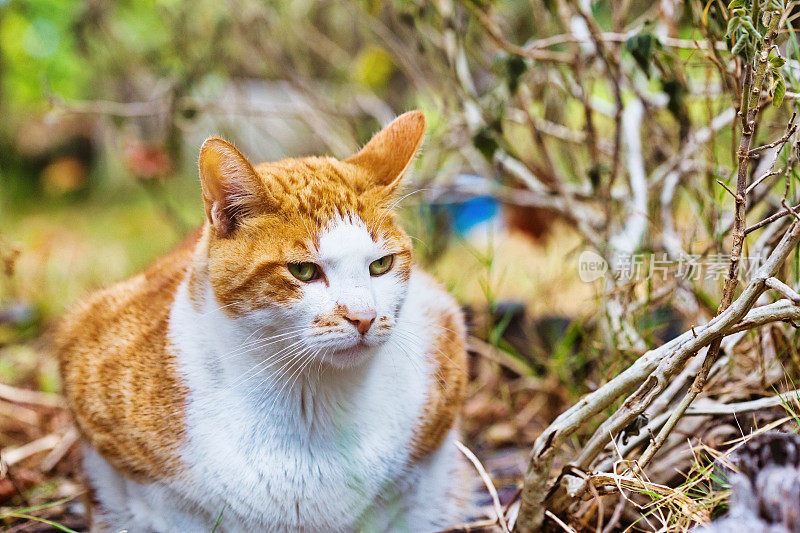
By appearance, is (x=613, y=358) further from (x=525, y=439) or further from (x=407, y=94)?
(x=407, y=94)

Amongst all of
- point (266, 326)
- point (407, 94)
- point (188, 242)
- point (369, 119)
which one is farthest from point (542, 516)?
point (407, 94)

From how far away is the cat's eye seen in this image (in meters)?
1.36

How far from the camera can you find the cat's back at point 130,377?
1.44 m

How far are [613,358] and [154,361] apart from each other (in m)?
1.13

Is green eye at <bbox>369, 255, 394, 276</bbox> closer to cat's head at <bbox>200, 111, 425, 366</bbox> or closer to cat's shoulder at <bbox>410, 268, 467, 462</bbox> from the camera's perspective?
cat's head at <bbox>200, 111, 425, 366</bbox>

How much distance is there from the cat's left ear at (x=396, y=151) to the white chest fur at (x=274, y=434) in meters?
0.34

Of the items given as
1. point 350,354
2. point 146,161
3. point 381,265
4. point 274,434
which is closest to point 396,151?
point 381,265

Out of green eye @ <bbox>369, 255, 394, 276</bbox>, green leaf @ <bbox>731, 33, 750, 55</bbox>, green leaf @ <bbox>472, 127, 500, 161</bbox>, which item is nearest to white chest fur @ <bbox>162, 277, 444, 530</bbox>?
green eye @ <bbox>369, 255, 394, 276</bbox>

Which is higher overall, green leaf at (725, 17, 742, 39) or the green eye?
green leaf at (725, 17, 742, 39)

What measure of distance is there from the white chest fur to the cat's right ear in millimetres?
193

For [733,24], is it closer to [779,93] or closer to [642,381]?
[779,93]

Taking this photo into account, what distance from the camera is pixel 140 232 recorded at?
4.49 m

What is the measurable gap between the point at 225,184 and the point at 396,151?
42 cm

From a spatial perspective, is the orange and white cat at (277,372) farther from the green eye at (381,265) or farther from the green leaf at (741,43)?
the green leaf at (741,43)
